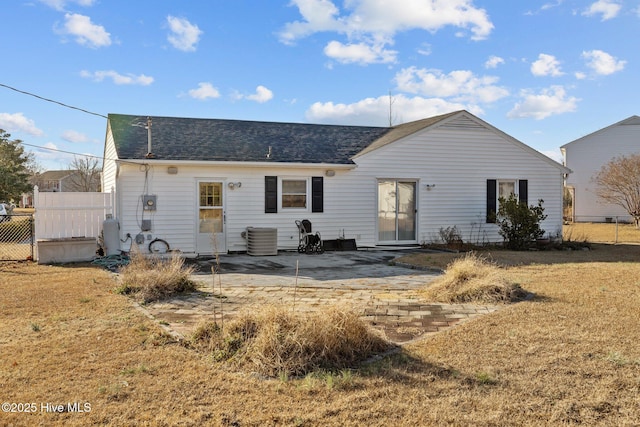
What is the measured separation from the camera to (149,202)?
13.6 m

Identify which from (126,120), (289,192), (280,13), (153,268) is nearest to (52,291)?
(153,268)

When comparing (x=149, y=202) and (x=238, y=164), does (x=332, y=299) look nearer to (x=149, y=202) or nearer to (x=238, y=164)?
(x=238, y=164)

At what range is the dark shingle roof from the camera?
14.4 meters

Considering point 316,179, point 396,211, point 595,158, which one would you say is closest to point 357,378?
point 316,179

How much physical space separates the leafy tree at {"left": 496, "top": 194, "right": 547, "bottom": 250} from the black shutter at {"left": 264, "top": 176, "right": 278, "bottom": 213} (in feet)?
23.5

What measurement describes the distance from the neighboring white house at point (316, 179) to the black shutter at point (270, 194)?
0.10 ft

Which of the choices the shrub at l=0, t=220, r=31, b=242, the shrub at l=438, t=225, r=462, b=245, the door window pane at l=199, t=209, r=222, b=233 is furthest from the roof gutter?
the shrub at l=0, t=220, r=31, b=242

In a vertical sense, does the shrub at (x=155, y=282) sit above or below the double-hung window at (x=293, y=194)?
below

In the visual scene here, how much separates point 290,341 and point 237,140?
12.3 metres

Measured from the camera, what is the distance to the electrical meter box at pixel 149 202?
1357cm

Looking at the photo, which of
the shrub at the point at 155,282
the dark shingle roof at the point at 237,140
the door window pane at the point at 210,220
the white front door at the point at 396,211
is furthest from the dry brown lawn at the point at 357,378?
the white front door at the point at 396,211

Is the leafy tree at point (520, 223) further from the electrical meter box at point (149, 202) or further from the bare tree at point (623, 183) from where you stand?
the bare tree at point (623, 183)

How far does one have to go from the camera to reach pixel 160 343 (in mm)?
5297

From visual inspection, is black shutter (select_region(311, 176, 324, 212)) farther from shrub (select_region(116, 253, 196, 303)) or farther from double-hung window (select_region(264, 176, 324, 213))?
shrub (select_region(116, 253, 196, 303))
